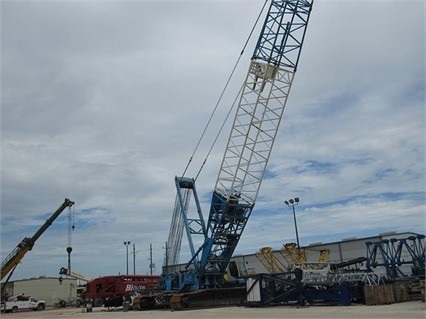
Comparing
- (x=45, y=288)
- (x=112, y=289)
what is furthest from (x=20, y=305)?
(x=45, y=288)

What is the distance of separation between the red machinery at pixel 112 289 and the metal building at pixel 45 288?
35.9 meters

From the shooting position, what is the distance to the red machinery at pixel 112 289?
142 ft

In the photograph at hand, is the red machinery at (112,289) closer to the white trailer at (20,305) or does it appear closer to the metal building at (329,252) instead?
the metal building at (329,252)

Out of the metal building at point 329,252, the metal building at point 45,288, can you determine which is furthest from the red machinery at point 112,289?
the metal building at point 45,288

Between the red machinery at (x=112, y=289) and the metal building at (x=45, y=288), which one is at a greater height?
the metal building at (x=45, y=288)

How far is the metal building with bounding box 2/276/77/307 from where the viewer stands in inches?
3044

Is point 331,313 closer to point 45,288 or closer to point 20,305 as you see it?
point 20,305

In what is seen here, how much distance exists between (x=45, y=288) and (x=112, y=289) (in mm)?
40441

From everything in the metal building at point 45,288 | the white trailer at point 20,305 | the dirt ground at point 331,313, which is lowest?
the dirt ground at point 331,313

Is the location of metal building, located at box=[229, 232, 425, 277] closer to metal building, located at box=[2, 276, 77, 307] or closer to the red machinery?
the red machinery

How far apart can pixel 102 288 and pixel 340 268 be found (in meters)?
21.1

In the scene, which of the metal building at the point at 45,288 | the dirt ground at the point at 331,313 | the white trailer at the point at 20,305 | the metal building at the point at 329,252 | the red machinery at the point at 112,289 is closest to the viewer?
the dirt ground at the point at 331,313

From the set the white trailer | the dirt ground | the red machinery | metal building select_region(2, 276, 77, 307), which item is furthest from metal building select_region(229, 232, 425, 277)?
metal building select_region(2, 276, 77, 307)

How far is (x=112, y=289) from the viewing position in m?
43.7
